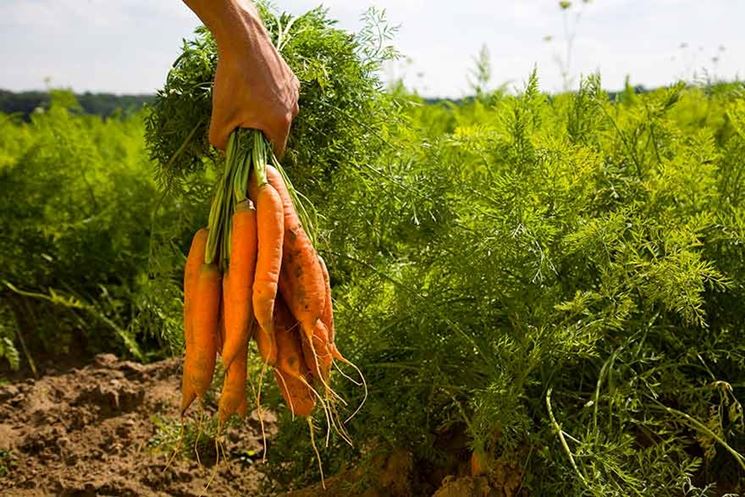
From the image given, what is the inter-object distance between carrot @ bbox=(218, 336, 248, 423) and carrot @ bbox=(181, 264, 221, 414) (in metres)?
0.06

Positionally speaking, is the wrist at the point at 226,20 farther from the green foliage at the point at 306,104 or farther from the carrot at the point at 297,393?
the carrot at the point at 297,393

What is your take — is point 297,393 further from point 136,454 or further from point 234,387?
point 136,454

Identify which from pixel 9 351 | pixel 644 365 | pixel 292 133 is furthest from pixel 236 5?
pixel 9 351

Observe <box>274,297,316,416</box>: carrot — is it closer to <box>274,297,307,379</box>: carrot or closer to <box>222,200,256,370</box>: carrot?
<box>274,297,307,379</box>: carrot

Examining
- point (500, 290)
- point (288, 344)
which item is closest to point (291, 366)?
point (288, 344)

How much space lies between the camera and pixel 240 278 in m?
2.04

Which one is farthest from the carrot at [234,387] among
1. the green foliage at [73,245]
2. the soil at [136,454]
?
the green foliage at [73,245]

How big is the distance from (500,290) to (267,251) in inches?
26.4

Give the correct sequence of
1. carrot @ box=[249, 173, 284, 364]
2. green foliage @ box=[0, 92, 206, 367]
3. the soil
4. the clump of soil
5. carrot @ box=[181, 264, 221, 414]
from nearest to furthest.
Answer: carrot @ box=[249, 173, 284, 364]
carrot @ box=[181, 264, 221, 414]
the soil
the clump of soil
green foliage @ box=[0, 92, 206, 367]

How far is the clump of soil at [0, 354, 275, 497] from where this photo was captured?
3.05 meters

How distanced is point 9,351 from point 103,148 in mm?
1747

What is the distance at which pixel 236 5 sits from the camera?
2.04 meters

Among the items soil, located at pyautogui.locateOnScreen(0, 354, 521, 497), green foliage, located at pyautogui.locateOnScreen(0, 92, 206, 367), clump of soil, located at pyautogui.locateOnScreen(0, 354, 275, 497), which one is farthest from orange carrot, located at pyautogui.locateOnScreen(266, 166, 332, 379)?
green foliage, located at pyautogui.locateOnScreen(0, 92, 206, 367)

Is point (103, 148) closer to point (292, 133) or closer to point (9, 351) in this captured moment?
point (9, 351)
